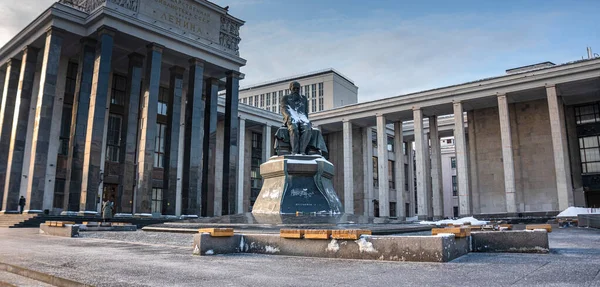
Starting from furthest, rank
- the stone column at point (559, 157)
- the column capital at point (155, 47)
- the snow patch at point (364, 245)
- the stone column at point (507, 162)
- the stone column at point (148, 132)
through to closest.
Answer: the stone column at point (507, 162) < the stone column at point (559, 157) < the column capital at point (155, 47) < the stone column at point (148, 132) < the snow patch at point (364, 245)

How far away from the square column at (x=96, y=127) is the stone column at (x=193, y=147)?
6835 mm

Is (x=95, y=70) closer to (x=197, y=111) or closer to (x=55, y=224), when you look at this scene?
(x=197, y=111)

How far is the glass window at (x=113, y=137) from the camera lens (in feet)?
113

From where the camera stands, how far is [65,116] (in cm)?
3244

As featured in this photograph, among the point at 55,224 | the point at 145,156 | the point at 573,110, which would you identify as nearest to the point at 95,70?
the point at 145,156

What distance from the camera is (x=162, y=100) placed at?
126 feet

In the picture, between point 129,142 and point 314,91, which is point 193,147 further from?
point 314,91

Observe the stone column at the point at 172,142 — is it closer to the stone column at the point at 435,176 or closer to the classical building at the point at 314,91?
the stone column at the point at 435,176

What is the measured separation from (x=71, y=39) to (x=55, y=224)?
19.6m

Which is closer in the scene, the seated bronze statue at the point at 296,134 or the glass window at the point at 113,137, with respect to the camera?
the seated bronze statue at the point at 296,134

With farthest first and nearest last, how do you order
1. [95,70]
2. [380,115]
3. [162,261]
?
[380,115] → [95,70] → [162,261]

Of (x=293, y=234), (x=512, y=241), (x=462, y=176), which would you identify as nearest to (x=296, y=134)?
(x=293, y=234)

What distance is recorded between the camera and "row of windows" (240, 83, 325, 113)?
7338 centimetres

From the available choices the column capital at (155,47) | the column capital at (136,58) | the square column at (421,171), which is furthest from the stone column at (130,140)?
the square column at (421,171)
